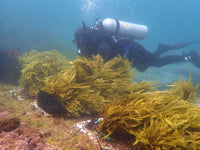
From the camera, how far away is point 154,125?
192 cm

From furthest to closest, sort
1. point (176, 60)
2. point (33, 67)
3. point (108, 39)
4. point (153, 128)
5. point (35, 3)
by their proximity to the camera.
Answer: point (35, 3), point (176, 60), point (108, 39), point (33, 67), point (153, 128)

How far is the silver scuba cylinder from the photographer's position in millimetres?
6328

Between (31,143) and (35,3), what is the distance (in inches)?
5786

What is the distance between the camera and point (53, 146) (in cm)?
174

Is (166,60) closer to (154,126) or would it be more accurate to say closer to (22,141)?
(154,126)

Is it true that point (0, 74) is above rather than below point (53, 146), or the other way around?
above

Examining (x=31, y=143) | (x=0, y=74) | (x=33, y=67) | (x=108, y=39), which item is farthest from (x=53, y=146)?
(x=0, y=74)

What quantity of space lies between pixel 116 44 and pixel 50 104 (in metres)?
4.03

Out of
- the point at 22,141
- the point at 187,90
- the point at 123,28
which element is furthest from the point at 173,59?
the point at 22,141

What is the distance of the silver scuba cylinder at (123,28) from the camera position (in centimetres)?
633

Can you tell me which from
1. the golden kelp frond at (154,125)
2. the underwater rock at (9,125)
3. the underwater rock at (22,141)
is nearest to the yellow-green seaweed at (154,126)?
the golden kelp frond at (154,125)

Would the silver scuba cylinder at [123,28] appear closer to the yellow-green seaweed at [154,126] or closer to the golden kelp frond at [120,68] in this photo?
the golden kelp frond at [120,68]

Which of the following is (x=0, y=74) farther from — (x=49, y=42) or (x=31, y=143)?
(x=49, y=42)

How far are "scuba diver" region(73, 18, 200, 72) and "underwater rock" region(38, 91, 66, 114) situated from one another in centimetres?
269
